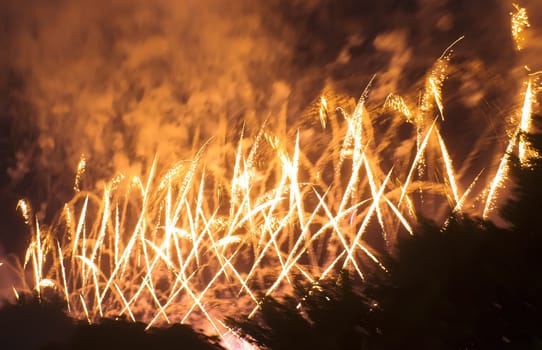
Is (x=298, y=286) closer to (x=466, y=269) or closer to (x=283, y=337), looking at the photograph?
(x=283, y=337)

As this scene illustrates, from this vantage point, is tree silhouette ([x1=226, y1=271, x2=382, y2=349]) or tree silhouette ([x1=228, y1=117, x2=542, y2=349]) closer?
tree silhouette ([x1=228, y1=117, x2=542, y2=349])

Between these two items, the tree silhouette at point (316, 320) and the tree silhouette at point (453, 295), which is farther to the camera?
the tree silhouette at point (316, 320)

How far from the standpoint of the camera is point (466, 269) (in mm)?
6695

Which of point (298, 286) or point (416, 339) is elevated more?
point (298, 286)

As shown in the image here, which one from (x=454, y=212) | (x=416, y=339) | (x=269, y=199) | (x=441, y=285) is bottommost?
(x=416, y=339)

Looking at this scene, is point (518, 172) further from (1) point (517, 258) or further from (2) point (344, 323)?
(2) point (344, 323)

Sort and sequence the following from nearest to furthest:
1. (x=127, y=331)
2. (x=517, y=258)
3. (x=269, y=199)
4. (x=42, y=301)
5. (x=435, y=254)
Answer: (x=517, y=258) → (x=435, y=254) → (x=127, y=331) → (x=269, y=199) → (x=42, y=301)

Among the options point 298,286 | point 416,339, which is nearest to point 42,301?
point 298,286

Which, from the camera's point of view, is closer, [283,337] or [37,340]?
[283,337]

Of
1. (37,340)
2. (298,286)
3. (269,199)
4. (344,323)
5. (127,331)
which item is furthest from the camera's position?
(37,340)

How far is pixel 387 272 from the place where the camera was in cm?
756

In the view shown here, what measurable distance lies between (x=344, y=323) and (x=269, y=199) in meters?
10.9

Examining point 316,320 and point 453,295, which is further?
point 316,320

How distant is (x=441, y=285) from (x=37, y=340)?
20.7 meters
